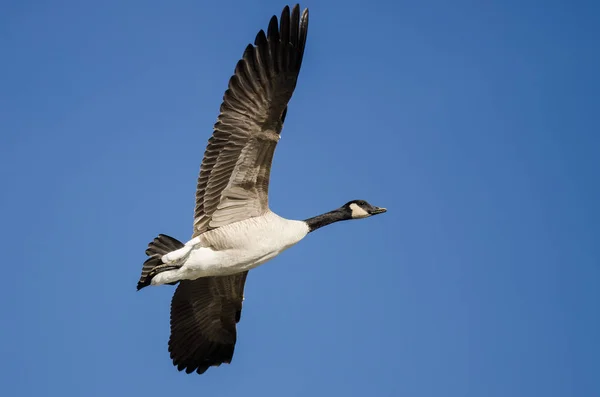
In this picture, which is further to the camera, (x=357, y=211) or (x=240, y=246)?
(x=357, y=211)

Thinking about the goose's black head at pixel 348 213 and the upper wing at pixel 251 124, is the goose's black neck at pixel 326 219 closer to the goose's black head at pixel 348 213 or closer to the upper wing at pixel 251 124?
the goose's black head at pixel 348 213

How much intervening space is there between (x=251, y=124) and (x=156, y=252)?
2171 mm

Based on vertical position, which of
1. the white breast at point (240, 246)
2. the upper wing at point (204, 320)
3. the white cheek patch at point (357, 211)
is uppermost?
the white cheek patch at point (357, 211)

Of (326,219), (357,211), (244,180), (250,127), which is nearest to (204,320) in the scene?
(326,219)

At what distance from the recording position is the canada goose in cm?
1157

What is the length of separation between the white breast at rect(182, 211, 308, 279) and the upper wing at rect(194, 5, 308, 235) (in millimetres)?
237

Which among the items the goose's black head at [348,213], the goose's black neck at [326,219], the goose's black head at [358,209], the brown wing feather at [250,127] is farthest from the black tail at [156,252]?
the goose's black head at [358,209]

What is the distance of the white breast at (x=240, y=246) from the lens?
39.3 ft

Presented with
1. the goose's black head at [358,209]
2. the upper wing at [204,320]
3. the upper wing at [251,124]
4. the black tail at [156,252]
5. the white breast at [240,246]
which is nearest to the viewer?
the upper wing at [251,124]

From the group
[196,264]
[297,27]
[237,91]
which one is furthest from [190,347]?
[297,27]

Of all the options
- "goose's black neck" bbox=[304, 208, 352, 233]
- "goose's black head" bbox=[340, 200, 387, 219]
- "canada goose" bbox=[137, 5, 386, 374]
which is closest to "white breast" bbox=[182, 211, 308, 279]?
"canada goose" bbox=[137, 5, 386, 374]

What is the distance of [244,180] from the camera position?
12.0 meters

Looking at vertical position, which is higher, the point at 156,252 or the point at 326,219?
the point at 326,219

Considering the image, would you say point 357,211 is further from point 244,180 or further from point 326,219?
point 244,180
